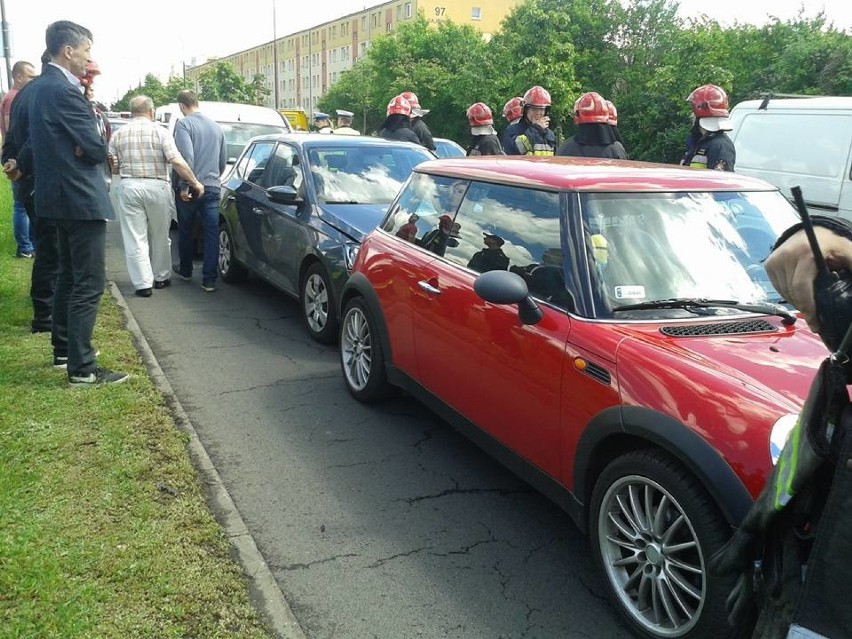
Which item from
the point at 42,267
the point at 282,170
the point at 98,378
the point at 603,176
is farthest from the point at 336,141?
the point at 603,176

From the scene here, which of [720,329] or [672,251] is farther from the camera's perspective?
[672,251]

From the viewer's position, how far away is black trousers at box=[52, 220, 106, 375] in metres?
5.06

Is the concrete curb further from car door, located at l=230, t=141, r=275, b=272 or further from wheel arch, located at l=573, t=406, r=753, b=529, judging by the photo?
car door, located at l=230, t=141, r=275, b=272

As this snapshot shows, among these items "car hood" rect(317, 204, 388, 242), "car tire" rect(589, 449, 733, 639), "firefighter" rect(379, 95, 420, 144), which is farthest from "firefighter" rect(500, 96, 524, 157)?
"car tire" rect(589, 449, 733, 639)

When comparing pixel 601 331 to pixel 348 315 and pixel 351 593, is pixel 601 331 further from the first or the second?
pixel 348 315

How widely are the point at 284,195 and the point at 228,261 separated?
7.83 ft

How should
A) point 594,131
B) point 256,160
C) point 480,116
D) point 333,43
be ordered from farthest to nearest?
1. point 333,43
2. point 480,116
3. point 256,160
4. point 594,131

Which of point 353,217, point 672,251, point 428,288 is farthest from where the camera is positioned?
point 353,217

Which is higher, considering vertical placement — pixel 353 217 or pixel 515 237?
pixel 515 237

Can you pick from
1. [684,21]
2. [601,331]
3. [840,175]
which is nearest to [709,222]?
[601,331]

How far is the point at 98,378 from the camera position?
5270 millimetres

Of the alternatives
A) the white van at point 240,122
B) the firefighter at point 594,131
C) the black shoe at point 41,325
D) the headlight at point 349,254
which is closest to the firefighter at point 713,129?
the firefighter at point 594,131

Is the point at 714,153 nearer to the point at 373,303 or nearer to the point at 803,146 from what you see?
the point at 803,146

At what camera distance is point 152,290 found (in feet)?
28.1
